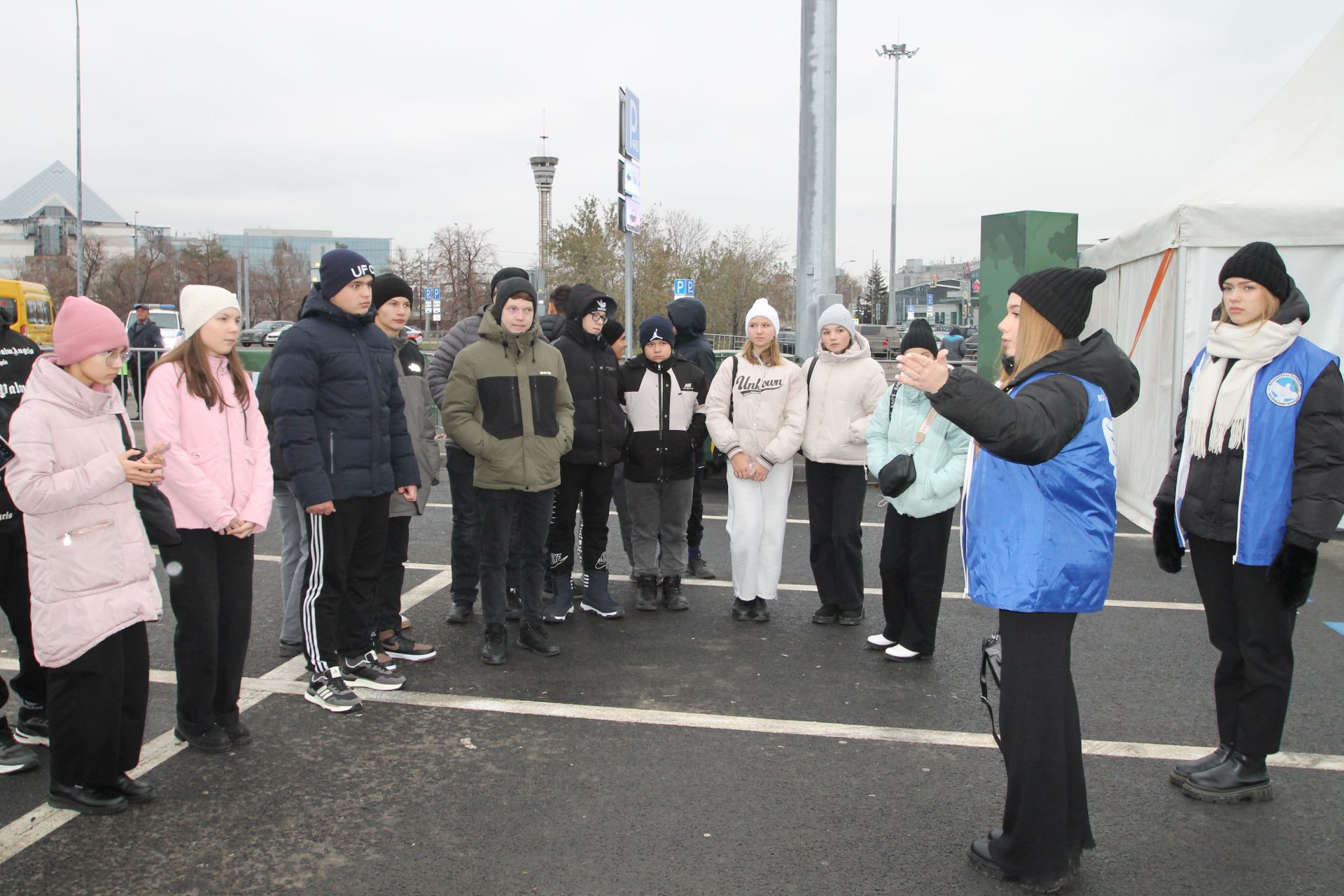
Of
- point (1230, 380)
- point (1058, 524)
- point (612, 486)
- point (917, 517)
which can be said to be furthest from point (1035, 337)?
point (612, 486)

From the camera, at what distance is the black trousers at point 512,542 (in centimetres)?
529

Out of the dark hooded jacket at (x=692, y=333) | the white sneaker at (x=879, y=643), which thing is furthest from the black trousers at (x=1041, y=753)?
the dark hooded jacket at (x=692, y=333)

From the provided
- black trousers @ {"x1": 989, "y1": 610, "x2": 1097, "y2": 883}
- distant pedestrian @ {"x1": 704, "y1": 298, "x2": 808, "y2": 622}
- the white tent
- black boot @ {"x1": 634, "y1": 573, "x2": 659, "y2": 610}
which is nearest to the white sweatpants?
distant pedestrian @ {"x1": 704, "y1": 298, "x2": 808, "y2": 622}

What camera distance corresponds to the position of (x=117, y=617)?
3561 millimetres

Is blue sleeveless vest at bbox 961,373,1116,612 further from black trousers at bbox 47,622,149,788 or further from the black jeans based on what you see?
black trousers at bbox 47,622,149,788

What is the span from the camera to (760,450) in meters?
6.12

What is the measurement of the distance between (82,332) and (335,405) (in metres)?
1.19

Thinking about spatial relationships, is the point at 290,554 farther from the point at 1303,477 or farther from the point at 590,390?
the point at 1303,477

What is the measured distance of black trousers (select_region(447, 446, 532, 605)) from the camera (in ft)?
19.6

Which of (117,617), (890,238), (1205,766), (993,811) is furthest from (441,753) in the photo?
(890,238)

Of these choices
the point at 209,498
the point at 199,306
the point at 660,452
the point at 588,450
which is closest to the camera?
the point at 209,498

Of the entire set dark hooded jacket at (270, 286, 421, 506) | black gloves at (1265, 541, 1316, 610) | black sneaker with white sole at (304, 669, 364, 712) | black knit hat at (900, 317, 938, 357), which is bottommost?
black sneaker with white sole at (304, 669, 364, 712)

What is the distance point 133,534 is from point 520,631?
2297 mm

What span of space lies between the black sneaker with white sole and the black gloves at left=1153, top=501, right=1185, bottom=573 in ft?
11.7
